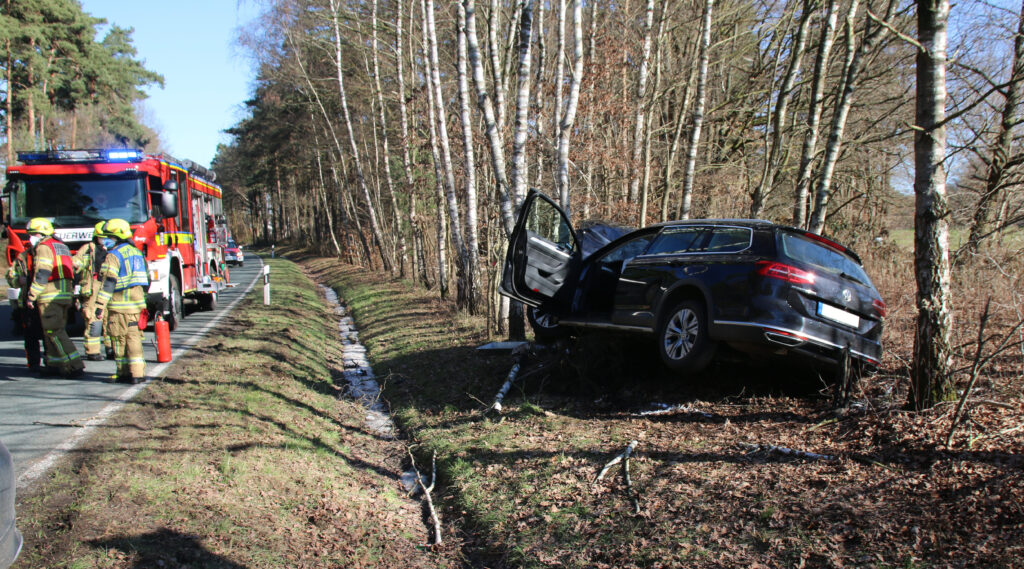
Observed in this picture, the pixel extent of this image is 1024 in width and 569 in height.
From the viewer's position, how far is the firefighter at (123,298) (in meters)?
8.16

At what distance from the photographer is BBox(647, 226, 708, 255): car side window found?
277 inches

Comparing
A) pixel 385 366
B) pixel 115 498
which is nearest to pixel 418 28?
pixel 385 366

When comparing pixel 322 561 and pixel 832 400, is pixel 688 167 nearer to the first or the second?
pixel 832 400

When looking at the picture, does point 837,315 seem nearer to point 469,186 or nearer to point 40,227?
point 469,186

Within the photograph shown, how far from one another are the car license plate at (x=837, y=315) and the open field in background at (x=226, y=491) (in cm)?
372

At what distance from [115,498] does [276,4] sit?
80.6 ft

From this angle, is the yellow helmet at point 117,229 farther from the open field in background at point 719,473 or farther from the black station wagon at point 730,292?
the black station wagon at point 730,292

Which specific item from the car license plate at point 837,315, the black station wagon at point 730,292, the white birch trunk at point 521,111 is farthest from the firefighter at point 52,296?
the car license plate at point 837,315

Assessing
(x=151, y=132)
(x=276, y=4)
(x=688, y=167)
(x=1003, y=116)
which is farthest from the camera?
(x=151, y=132)

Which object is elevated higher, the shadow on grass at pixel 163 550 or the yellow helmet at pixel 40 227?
the yellow helmet at pixel 40 227

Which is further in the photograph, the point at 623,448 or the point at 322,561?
the point at 623,448

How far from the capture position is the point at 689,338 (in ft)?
21.7

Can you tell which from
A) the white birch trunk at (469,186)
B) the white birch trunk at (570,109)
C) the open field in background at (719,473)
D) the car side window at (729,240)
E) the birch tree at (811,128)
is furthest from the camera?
the white birch trunk at (469,186)

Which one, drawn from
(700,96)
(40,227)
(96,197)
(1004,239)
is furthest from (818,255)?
(96,197)
